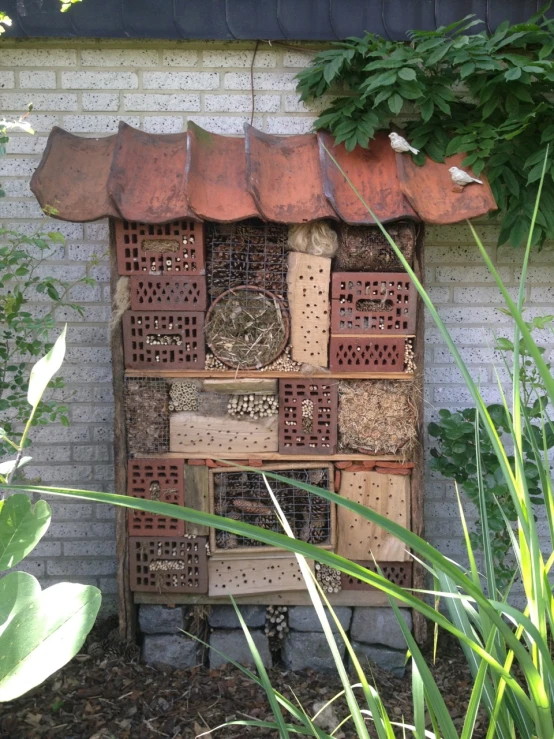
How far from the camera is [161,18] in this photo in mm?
2859

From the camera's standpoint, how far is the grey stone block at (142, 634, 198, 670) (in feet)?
9.16

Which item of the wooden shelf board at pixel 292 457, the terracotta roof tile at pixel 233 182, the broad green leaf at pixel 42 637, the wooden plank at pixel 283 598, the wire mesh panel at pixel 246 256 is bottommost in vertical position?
the wooden plank at pixel 283 598

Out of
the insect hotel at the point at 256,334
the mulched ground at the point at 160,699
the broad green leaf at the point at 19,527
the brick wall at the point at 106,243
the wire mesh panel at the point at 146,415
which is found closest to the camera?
the broad green leaf at the point at 19,527

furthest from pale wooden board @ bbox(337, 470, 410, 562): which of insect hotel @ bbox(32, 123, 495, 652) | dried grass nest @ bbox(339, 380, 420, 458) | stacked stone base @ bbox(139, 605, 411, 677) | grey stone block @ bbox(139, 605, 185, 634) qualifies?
grey stone block @ bbox(139, 605, 185, 634)

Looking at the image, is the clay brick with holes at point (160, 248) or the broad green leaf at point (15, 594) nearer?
the broad green leaf at point (15, 594)

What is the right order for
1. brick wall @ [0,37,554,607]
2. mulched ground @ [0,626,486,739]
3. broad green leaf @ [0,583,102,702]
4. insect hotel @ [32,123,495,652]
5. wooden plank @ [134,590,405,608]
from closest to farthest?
broad green leaf @ [0,583,102,702] < mulched ground @ [0,626,486,739] < insect hotel @ [32,123,495,652] < wooden plank @ [134,590,405,608] < brick wall @ [0,37,554,607]

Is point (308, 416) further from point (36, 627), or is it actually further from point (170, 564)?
point (36, 627)

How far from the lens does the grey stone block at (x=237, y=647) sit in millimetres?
2789

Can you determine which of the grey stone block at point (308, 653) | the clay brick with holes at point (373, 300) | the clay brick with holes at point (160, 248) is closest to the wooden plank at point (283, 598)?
the grey stone block at point (308, 653)

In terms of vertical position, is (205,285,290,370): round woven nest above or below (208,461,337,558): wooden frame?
above

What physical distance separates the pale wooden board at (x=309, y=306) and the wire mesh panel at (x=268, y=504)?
0.46m

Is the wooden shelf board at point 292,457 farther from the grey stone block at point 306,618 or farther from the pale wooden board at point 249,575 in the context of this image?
the grey stone block at point 306,618

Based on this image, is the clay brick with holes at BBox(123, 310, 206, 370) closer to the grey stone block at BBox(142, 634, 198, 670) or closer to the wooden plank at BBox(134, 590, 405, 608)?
the wooden plank at BBox(134, 590, 405, 608)

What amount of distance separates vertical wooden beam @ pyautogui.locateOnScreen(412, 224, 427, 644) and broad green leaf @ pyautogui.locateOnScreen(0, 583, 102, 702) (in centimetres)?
217
